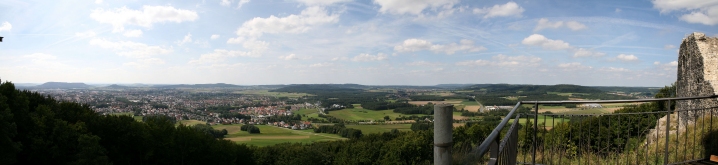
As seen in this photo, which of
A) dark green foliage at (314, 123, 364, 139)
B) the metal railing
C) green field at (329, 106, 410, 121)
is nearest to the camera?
the metal railing

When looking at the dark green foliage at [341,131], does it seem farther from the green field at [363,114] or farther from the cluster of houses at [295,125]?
the green field at [363,114]

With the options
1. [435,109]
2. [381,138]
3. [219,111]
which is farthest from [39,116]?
[219,111]

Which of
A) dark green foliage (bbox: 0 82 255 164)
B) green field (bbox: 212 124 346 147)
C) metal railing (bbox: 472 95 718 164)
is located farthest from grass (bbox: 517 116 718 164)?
green field (bbox: 212 124 346 147)

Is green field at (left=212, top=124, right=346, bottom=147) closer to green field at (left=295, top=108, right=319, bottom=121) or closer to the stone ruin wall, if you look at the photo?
green field at (left=295, top=108, right=319, bottom=121)

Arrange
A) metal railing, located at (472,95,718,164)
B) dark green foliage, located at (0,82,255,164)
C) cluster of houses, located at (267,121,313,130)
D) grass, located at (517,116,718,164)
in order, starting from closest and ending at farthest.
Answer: metal railing, located at (472,95,718,164)
grass, located at (517,116,718,164)
dark green foliage, located at (0,82,255,164)
cluster of houses, located at (267,121,313,130)

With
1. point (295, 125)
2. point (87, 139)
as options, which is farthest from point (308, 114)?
point (87, 139)
